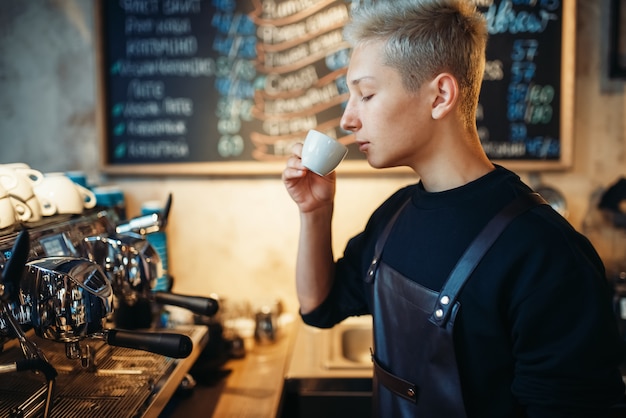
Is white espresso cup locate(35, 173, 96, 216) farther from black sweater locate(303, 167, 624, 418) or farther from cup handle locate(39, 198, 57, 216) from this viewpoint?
black sweater locate(303, 167, 624, 418)

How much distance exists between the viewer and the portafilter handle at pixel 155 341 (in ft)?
3.04

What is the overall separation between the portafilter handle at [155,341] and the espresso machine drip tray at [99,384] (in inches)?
5.0

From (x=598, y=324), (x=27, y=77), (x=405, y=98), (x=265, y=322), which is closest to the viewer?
(x=598, y=324)

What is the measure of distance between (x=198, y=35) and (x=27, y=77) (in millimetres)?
640

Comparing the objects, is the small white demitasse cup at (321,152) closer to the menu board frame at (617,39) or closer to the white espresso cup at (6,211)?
the white espresso cup at (6,211)

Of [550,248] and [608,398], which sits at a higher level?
[550,248]

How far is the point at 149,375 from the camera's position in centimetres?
113

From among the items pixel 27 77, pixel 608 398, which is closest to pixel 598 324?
pixel 608 398

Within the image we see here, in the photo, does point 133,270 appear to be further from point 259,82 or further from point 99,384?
point 259,82

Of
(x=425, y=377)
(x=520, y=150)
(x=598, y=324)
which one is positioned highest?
(x=520, y=150)

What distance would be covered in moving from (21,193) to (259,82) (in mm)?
903


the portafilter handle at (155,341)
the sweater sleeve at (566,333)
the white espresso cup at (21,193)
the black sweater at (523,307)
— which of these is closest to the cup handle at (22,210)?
the white espresso cup at (21,193)

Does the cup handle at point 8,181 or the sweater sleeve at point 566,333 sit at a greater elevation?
the cup handle at point 8,181

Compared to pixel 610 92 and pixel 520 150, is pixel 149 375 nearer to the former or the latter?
pixel 520 150
